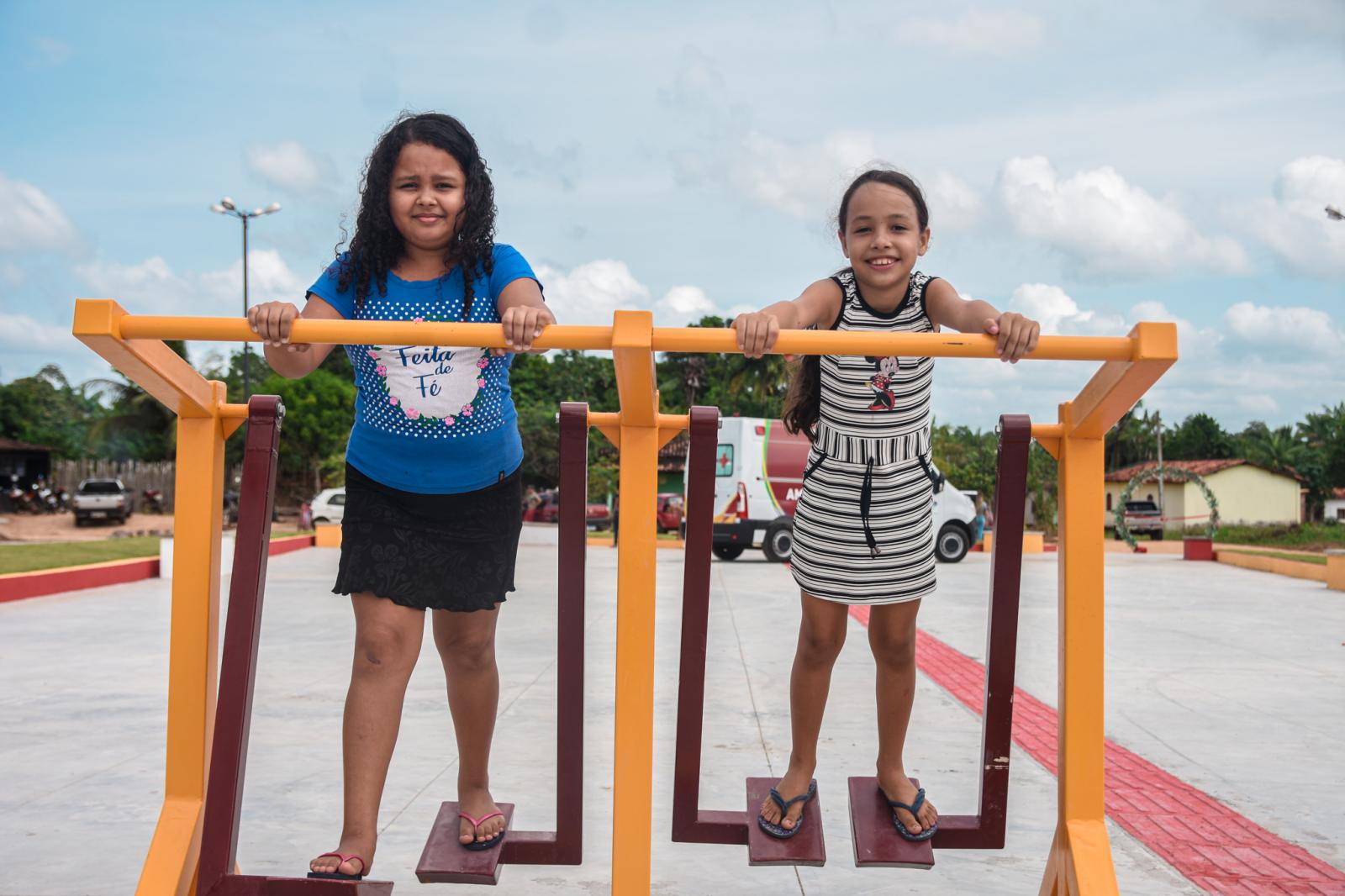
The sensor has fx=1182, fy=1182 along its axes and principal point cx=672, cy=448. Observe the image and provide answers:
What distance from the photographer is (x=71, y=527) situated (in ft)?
106

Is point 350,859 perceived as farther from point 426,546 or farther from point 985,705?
point 985,705

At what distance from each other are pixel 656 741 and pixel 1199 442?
2787 inches

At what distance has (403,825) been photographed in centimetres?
349

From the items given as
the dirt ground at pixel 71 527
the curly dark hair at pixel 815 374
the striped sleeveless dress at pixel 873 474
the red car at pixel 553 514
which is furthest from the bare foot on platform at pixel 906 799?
the red car at pixel 553 514

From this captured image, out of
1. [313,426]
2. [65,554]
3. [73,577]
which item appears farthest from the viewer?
[313,426]

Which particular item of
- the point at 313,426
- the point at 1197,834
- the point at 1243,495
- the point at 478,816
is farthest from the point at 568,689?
the point at 1243,495

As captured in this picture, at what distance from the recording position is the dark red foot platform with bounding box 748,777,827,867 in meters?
2.48

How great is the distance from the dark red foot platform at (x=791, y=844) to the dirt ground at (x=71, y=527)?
1022 inches

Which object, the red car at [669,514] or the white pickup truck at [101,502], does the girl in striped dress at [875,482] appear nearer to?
the red car at [669,514]

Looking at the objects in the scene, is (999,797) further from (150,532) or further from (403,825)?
(150,532)

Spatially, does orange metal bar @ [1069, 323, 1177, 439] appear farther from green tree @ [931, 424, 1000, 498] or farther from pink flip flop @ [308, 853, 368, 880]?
green tree @ [931, 424, 1000, 498]

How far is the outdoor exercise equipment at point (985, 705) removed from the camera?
2498mm

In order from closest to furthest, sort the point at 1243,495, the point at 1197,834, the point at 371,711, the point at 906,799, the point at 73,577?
the point at 371,711
the point at 906,799
the point at 1197,834
the point at 73,577
the point at 1243,495

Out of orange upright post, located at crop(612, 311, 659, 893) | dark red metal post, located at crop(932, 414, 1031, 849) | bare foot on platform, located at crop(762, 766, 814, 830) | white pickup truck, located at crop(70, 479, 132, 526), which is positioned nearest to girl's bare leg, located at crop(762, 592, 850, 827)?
bare foot on platform, located at crop(762, 766, 814, 830)
